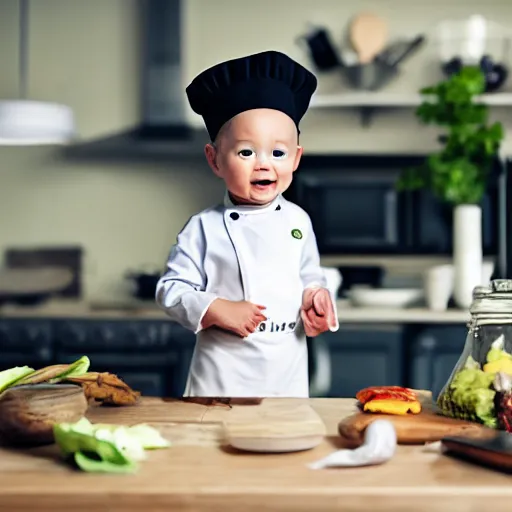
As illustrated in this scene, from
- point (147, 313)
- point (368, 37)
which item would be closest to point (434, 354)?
point (147, 313)

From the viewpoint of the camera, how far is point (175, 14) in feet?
12.6

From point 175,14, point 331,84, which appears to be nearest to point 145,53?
point 175,14

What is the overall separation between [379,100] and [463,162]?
618mm

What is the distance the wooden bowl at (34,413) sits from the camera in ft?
3.32

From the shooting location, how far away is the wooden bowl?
3.32 ft

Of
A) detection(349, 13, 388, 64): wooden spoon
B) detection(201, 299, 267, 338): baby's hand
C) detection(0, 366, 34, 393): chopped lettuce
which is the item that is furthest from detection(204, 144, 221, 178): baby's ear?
detection(349, 13, 388, 64): wooden spoon

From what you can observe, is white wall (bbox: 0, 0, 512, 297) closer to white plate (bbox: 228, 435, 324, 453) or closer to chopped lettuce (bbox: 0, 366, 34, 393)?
chopped lettuce (bbox: 0, 366, 34, 393)

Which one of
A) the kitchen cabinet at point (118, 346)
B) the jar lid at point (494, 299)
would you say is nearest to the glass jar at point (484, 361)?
the jar lid at point (494, 299)

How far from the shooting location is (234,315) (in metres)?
1.36

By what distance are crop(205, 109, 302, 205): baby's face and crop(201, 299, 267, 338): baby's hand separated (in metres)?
0.17

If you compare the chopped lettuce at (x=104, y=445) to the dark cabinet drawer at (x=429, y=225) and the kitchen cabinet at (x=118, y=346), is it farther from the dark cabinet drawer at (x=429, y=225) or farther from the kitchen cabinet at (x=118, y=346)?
the dark cabinet drawer at (x=429, y=225)

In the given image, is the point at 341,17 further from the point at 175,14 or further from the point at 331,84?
the point at 175,14

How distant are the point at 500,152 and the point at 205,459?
126 inches

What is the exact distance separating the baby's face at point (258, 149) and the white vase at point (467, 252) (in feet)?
6.63
